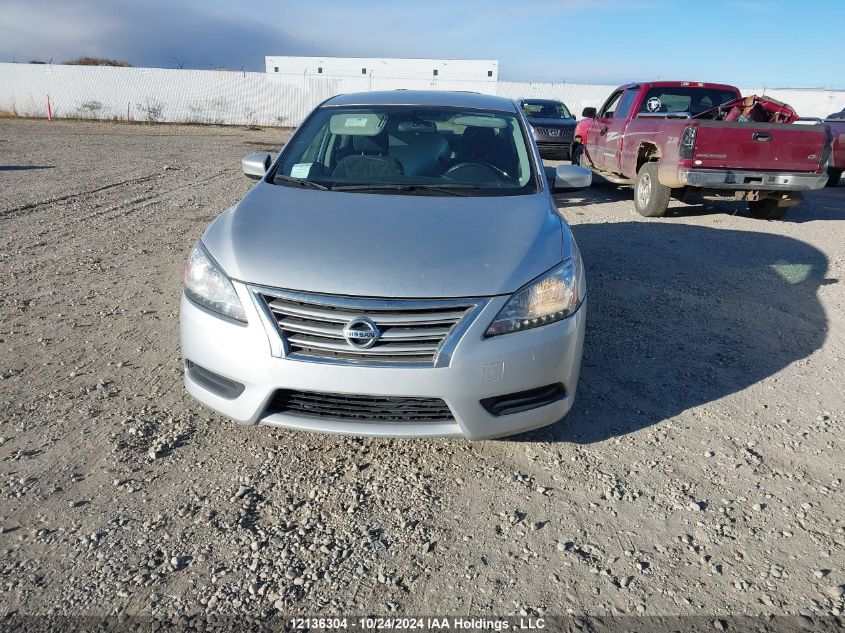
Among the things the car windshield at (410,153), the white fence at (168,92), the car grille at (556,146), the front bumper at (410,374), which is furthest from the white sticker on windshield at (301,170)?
the white fence at (168,92)

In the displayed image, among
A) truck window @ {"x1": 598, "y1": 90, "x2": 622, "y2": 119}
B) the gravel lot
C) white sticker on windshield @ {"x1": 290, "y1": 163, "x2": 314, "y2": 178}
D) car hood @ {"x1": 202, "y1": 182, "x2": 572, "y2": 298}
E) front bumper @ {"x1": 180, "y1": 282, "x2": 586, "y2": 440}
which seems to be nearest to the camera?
the gravel lot

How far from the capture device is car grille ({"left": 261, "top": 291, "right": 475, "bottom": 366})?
260cm

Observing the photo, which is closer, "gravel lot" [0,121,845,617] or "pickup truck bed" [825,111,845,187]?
"gravel lot" [0,121,845,617]

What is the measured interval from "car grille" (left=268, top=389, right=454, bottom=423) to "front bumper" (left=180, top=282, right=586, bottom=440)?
0.09 ft

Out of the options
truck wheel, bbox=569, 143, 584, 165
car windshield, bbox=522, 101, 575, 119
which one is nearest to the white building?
car windshield, bbox=522, 101, 575, 119

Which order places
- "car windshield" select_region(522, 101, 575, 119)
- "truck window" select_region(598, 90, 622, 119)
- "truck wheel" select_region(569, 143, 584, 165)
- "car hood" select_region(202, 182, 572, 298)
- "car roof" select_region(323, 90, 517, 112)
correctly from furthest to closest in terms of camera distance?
"car windshield" select_region(522, 101, 575, 119) < "truck wheel" select_region(569, 143, 584, 165) < "truck window" select_region(598, 90, 622, 119) < "car roof" select_region(323, 90, 517, 112) < "car hood" select_region(202, 182, 572, 298)

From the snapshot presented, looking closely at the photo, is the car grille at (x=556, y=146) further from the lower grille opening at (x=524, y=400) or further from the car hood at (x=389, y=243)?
the lower grille opening at (x=524, y=400)

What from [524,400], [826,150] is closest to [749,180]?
[826,150]

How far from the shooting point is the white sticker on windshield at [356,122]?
441 cm

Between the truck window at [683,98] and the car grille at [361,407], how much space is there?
884 cm

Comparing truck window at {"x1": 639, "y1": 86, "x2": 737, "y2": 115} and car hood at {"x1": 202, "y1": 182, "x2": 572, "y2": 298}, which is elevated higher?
truck window at {"x1": 639, "y1": 86, "x2": 737, "y2": 115}

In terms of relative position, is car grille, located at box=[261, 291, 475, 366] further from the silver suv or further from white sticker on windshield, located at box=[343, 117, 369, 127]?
white sticker on windshield, located at box=[343, 117, 369, 127]

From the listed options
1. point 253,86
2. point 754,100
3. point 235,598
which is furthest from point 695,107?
point 253,86

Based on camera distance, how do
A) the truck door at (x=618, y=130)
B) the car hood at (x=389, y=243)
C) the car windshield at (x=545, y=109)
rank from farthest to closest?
the car windshield at (x=545, y=109), the truck door at (x=618, y=130), the car hood at (x=389, y=243)
